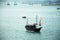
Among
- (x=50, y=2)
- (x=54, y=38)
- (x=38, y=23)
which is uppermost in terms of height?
(x=50, y=2)

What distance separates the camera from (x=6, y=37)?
10.5 ft

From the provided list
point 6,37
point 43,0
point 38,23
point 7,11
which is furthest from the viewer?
point 7,11

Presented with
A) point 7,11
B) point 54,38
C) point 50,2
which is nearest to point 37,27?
point 54,38

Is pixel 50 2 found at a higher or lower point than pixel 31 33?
higher

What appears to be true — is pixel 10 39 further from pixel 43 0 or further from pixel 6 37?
pixel 43 0

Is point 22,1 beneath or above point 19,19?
above

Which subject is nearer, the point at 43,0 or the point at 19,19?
the point at 43,0

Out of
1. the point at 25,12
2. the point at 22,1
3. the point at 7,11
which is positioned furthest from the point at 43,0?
the point at 7,11

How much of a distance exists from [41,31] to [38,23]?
257 millimetres

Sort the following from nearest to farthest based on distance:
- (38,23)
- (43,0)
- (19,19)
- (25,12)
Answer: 1. (43,0)
2. (38,23)
3. (25,12)
4. (19,19)

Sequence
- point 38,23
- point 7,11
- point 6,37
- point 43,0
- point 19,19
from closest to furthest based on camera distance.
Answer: point 43,0, point 6,37, point 38,23, point 19,19, point 7,11

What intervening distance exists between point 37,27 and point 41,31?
0.39ft

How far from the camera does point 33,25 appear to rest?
3.63m

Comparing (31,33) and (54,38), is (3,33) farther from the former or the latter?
(54,38)
